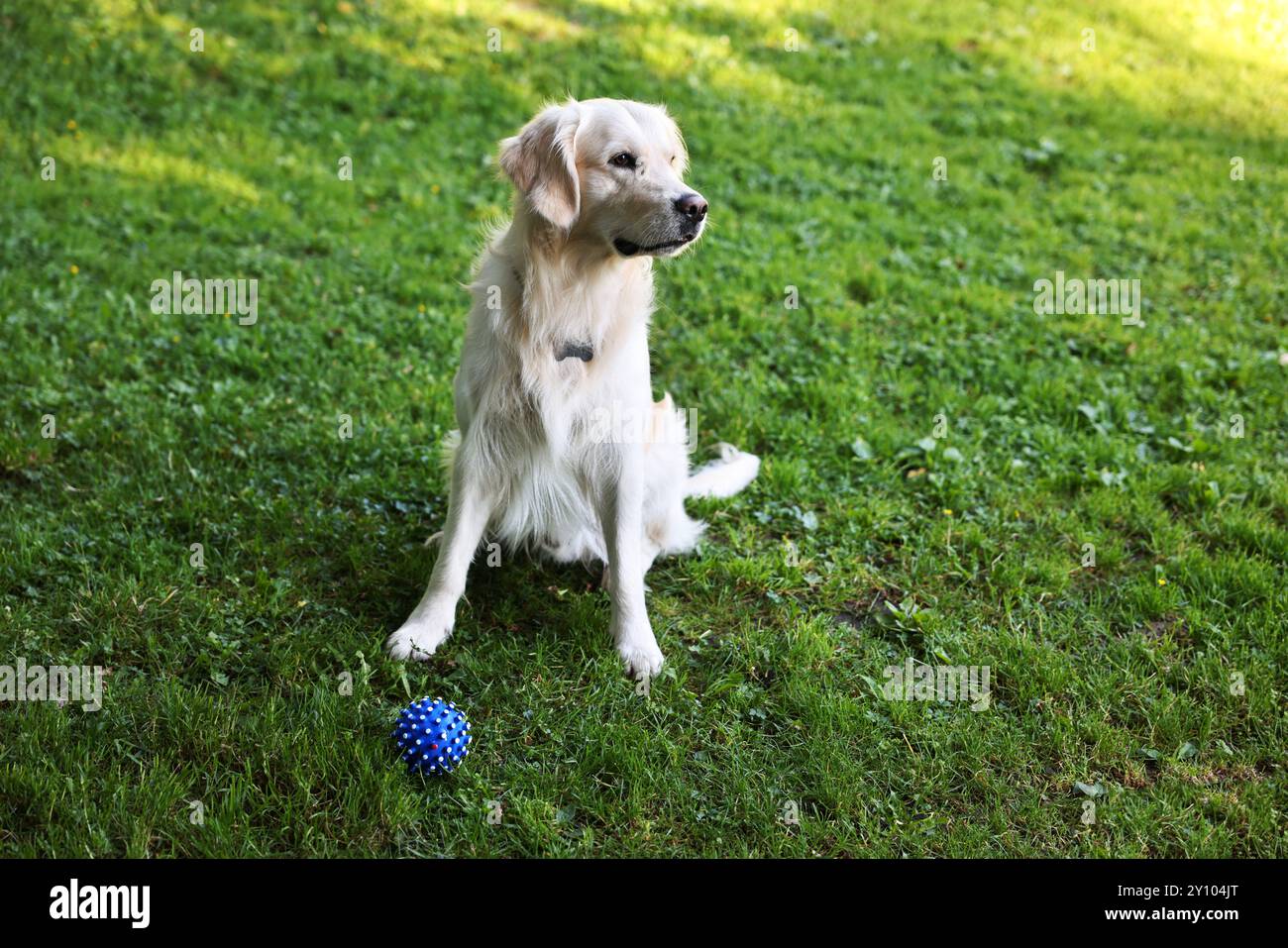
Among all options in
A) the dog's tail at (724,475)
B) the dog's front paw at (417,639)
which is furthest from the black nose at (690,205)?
the dog's front paw at (417,639)

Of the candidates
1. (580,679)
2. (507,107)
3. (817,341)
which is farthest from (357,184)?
(580,679)

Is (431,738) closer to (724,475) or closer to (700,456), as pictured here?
(724,475)

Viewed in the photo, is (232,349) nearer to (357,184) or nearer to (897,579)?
(357,184)

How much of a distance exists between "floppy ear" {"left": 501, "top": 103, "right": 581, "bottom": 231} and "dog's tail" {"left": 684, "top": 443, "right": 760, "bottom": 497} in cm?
144

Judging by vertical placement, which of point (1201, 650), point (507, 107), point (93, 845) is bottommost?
point (93, 845)

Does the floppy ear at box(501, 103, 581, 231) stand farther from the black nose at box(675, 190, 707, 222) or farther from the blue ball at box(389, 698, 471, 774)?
the blue ball at box(389, 698, 471, 774)

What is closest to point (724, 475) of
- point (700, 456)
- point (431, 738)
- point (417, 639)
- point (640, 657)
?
point (700, 456)

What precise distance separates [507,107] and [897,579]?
5.93 m

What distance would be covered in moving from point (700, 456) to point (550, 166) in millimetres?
1879

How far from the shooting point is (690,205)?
10.9 ft

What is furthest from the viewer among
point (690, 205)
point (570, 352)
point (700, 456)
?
point (700, 456)

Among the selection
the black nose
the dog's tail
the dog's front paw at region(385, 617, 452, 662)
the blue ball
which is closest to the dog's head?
the black nose

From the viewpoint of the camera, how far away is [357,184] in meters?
7.33

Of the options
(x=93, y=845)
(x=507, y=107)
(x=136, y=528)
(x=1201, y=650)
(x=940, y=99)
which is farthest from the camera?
(x=940, y=99)
